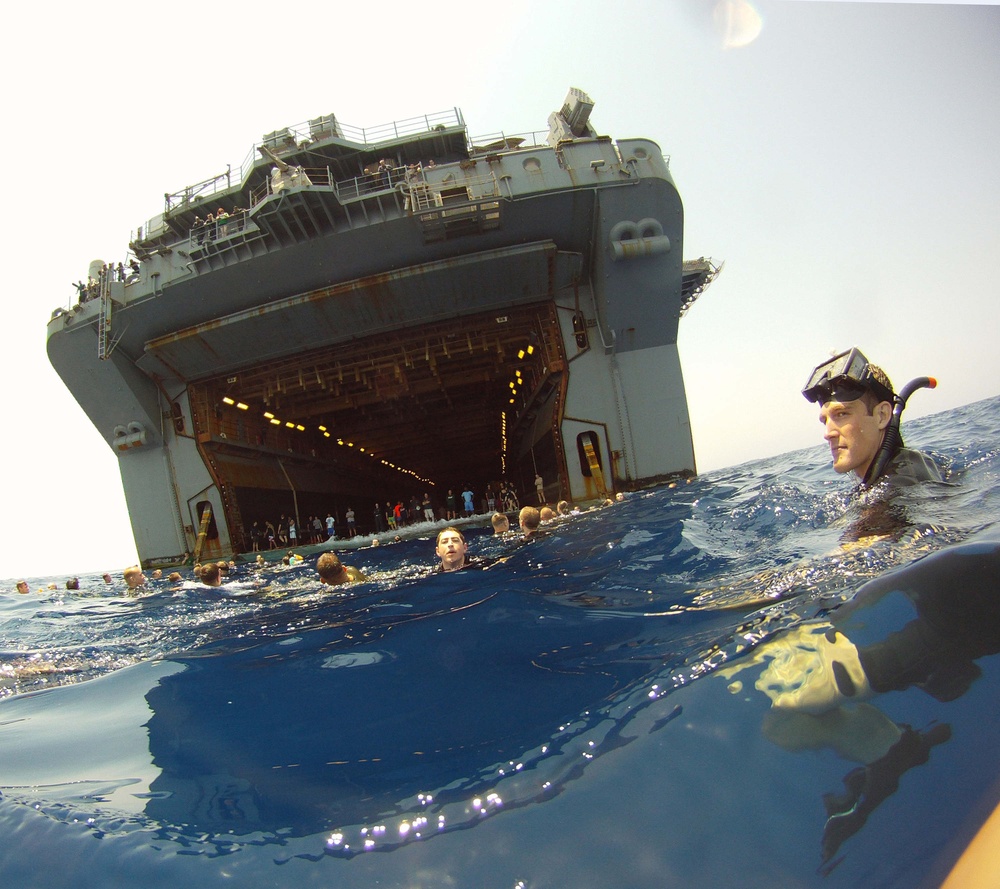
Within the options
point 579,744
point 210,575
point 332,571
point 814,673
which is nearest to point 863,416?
point 814,673

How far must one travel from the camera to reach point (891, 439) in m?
3.91

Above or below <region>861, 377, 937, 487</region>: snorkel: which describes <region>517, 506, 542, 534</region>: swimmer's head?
below

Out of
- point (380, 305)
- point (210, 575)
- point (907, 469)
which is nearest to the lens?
point (907, 469)

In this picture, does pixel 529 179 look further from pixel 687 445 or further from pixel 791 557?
pixel 791 557

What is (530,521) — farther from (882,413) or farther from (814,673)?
(814,673)

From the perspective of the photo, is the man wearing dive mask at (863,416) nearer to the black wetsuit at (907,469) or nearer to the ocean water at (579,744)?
the black wetsuit at (907,469)

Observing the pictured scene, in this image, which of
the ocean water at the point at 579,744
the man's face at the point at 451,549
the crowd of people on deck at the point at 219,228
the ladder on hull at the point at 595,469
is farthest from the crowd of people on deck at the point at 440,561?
the crowd of people on deck at the point at 219,228

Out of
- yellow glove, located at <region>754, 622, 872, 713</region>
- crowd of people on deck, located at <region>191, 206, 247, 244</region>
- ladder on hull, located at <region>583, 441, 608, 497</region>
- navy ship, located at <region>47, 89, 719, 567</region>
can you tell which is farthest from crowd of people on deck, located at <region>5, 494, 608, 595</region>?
crowd of people on deck, located at <region>191, 206, 247, 244</region>

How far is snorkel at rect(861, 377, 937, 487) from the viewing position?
3.80 meters

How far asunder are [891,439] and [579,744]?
318 cm

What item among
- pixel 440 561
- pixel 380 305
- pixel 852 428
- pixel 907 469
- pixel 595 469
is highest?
pixel 380 305

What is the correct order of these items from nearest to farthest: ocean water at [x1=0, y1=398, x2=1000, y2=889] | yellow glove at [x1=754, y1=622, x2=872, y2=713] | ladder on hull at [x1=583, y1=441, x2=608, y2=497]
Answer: ocean water at [x1=0, y1=398, x2=1000, y2=889]
yellow glove at [x1=754, y1=622, x2=872, y2=713]
ladder on hull at [x1=583, y1=441, x2=608, y2=497]

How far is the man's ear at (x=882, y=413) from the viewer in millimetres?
3771

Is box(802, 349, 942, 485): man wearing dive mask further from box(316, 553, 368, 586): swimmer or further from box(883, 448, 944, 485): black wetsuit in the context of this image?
box(316, 553, 368, 586): swimmer
